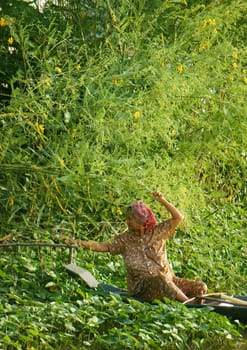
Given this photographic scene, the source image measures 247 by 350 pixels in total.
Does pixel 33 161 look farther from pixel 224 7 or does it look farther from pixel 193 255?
pixel 224 7

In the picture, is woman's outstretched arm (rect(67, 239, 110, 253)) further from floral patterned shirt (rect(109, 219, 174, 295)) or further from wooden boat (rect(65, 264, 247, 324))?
wooden boat (rect(65, 264, 247, 324))

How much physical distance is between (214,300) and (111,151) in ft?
4.98

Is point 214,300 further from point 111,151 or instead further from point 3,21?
point 3,21

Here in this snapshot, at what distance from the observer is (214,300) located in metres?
8.93

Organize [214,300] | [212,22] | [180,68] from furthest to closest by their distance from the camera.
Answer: [212,22] → [180,68] → [214,300]

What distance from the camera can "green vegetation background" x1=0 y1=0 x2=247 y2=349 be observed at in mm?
8352

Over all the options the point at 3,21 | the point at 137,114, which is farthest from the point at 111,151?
the point at 3,21

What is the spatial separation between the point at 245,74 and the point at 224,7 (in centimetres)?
62

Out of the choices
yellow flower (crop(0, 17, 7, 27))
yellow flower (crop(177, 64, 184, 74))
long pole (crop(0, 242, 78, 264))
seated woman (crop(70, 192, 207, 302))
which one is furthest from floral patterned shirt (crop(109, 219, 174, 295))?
yellow flower (crop(0, 17, 7, 27))

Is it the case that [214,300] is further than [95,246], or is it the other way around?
[95,246]

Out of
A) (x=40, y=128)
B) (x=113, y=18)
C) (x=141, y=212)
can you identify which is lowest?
(x=141, y=212)

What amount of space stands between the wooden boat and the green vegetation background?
89mm

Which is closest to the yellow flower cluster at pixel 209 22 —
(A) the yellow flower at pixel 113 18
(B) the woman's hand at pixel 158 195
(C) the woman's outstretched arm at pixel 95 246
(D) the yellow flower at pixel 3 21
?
Result: (A) the yellow flower at pixel 113 18

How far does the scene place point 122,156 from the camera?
31.9 ft
